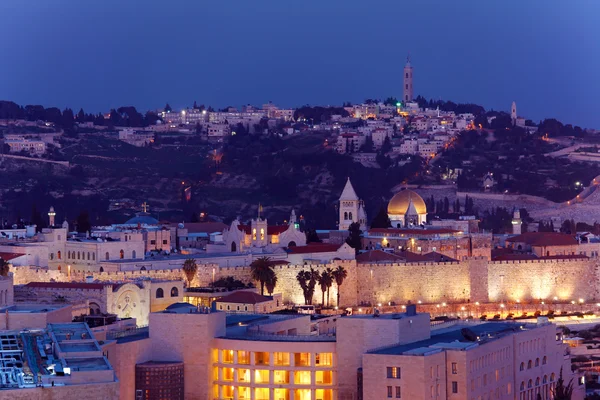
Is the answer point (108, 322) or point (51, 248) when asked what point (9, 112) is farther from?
point (108, 322)

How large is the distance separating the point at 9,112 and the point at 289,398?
105 metres

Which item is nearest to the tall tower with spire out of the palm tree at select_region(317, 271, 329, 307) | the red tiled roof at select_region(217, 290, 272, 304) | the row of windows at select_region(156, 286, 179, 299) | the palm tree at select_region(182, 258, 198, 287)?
the palm tree at select_region(317, 271, 329, 307)

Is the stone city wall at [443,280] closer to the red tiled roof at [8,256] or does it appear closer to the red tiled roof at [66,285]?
the red tiled roof at [8,256]

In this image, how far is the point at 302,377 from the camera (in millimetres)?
41812

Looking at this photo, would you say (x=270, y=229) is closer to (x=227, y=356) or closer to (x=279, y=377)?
(x=227, y=356)

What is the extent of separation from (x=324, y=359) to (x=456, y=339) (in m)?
3.34

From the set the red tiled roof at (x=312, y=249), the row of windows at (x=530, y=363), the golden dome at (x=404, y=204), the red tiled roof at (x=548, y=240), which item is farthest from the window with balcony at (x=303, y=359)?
the golden dome at (x=404, y=204)

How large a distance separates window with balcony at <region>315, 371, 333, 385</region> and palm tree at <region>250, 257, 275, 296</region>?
19.5 m

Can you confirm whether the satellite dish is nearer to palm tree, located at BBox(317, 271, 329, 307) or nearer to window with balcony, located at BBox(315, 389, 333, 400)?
window with balcony, located at BBox(315, 389, 333, 400)

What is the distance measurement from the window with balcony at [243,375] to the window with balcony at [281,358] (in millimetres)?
737

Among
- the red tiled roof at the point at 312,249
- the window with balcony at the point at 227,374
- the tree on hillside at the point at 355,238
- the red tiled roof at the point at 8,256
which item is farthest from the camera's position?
the tree on hillside at the point at 355,238

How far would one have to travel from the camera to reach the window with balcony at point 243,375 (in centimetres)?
4184

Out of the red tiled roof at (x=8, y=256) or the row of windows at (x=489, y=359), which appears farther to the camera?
the red tiled roof at (x=8, y=256)

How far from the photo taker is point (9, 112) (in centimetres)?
14362
